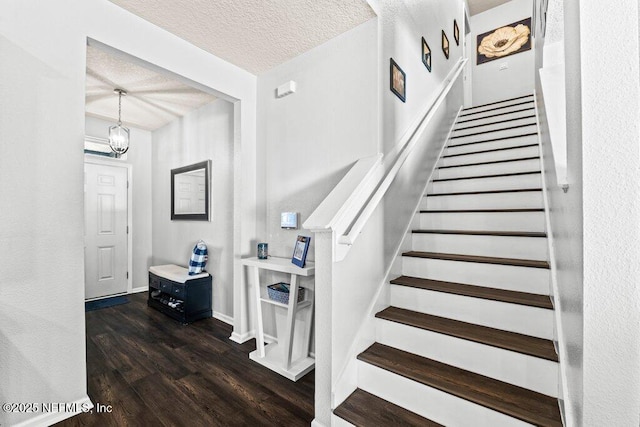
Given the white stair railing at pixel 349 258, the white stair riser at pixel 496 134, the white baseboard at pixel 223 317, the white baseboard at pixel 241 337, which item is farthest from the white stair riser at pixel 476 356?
the white stair riser at pixel 496 134

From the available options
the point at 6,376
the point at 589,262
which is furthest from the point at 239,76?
the point at 589,262

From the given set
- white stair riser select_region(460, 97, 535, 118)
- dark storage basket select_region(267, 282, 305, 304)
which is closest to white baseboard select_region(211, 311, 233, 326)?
dark storage basket select_region(267, 282, 305, 304)

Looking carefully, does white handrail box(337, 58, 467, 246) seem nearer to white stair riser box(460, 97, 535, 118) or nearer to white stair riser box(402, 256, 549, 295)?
white stair riser box(402, 256, 549, 295)

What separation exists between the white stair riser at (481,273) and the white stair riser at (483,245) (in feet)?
0.67

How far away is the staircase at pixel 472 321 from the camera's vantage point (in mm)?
1364

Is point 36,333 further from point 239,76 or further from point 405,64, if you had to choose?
point 405,64

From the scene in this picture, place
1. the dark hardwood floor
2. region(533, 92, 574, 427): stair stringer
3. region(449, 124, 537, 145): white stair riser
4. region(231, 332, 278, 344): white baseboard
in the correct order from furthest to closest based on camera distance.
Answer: region(449, 124, 537, 145): white stair riser, region(231, 332, 278, 344): white baseboard, the dark hardwood floor, region(533, 92, 574, 427): stair stringer

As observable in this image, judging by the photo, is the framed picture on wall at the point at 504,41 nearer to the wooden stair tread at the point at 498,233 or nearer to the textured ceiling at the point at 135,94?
the wooden stair tread at the point at 498,233

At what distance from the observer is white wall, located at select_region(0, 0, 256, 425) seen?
60.2 inches

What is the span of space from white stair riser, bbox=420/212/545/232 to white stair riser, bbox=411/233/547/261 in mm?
225

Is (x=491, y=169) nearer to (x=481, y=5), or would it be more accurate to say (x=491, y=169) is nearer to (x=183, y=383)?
(x=183, y=383)

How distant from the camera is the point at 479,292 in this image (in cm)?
178

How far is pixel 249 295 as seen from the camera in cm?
281

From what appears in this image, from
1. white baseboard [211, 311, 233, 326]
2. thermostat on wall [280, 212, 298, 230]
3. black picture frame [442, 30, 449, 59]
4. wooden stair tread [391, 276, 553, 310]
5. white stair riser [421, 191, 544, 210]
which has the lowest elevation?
white baseboard [211, 311, 233, 326]
